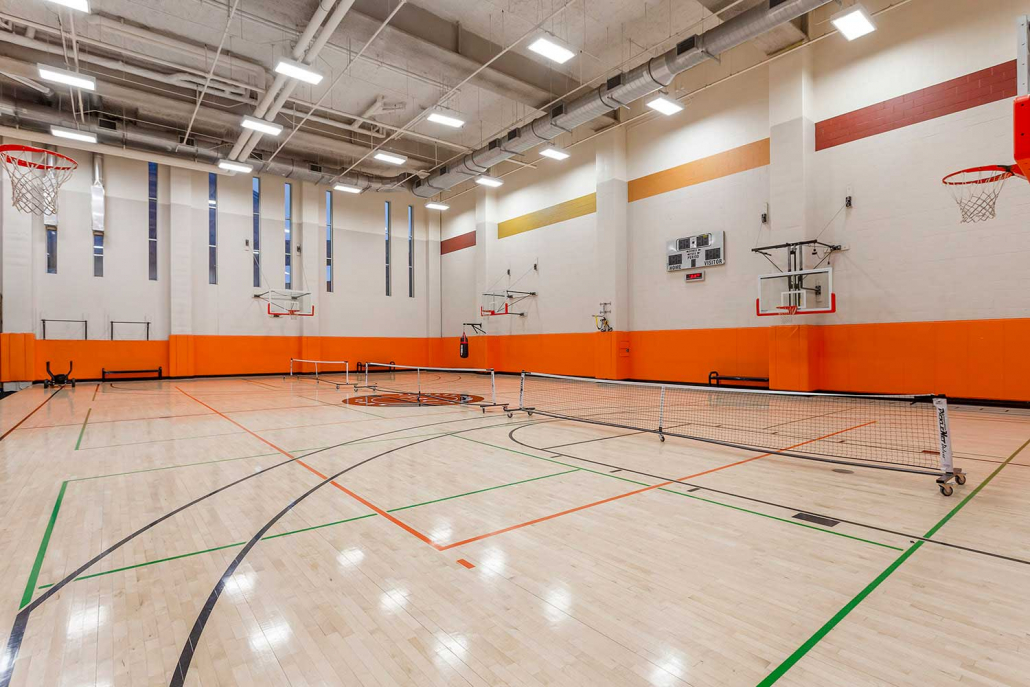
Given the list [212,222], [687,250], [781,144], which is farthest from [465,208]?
[781,144]

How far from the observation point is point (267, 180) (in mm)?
20516

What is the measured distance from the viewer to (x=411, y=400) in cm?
1278

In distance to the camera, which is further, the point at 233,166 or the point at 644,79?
the point at 233,166

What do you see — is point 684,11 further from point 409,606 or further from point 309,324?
point 309,324

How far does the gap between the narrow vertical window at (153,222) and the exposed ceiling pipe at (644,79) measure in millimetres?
11330

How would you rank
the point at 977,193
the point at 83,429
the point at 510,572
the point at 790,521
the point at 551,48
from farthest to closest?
1. the point at 551,48
2. the point at 977,193
3. the point at 83,429
4. the point at 790,521
5. the point at 510,572

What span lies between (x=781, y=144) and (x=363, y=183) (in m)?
14.9

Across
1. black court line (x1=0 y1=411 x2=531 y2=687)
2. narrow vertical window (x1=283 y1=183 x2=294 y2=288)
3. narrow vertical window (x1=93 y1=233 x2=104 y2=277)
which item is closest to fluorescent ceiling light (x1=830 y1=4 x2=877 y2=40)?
black court line (x1=0 y1=411 x2=531 y2=687)

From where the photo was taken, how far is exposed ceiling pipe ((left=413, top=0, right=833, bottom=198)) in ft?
31.8

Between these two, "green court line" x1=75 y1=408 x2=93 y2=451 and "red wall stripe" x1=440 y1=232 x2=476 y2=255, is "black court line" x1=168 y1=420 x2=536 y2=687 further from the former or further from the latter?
"red wall stripe" x1=440 y1=232 x2=476 y2=255

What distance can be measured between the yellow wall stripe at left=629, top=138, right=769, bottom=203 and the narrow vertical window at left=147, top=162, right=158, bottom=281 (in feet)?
56.8

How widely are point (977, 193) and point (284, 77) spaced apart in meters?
15.2

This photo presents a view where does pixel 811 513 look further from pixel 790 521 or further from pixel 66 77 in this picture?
pixel 66 77

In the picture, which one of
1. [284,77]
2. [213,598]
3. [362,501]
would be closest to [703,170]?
[284,77]
